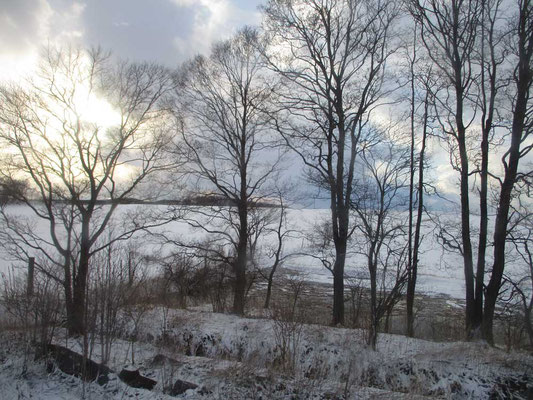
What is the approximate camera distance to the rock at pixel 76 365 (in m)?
6.72

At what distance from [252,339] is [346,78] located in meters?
10.1

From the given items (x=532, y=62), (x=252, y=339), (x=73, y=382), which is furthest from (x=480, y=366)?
(x=532, y=62)

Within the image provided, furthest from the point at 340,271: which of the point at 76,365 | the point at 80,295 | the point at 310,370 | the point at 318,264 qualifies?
the point at 318,264

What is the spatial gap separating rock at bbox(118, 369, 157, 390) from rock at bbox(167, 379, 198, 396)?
1.78ft

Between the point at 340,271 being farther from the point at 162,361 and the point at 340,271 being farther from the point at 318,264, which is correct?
the point at 318,264

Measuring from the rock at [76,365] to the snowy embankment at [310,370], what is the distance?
0.54 ft

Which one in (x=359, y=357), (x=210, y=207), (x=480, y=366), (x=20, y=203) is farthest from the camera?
Answer: (x=210, y=207)

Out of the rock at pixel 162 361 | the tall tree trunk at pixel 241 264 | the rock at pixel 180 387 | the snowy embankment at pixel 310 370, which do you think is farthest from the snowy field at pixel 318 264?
the rock at pixel 180 387

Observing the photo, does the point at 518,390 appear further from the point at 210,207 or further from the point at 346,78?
the point at 210,207

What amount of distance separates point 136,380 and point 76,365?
4.94ft

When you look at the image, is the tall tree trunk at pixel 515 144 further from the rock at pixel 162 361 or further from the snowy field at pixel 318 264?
the rock at pixel 162 361

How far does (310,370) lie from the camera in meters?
7.67

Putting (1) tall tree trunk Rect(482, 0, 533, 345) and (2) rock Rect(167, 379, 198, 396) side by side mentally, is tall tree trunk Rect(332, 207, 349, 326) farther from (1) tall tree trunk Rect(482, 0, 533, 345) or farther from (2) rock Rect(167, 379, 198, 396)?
(2) rock Rect(167, 379, 198, 396)

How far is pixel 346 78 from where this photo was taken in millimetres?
13188
